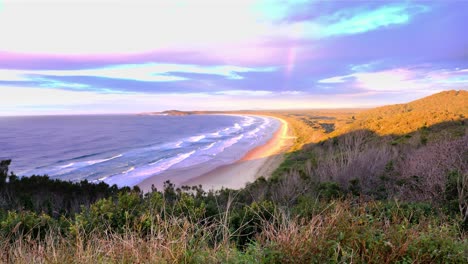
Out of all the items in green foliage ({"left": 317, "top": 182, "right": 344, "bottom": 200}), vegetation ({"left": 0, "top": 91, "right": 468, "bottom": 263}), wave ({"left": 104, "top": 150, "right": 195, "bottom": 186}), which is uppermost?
vegetation ({"left": 0, "top": 91, "right": 468, "bottom": 263})

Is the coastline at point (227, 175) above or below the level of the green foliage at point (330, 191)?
below

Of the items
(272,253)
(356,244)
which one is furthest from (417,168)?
(272,253)

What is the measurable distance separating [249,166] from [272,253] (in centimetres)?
2734

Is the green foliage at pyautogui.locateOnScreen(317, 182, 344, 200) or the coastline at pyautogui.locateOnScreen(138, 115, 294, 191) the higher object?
the green foliage at pyautogui.locateOnScreen(317, 182, 344, 200)

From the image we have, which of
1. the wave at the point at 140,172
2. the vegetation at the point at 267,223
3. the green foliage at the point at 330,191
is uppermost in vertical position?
the vegetation at the point at 267,223

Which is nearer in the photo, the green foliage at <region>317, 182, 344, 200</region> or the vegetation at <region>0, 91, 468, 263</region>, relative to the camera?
the vegetation at <region>0, 91, 468, 263</region>

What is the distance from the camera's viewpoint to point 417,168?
1028 cm

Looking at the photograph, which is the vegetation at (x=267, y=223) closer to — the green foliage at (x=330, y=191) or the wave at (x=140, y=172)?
the green foliage at (x=330, y=191)

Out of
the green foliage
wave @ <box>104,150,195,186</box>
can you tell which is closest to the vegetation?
the green foliage

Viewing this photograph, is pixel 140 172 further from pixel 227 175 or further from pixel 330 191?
pixel 330 191

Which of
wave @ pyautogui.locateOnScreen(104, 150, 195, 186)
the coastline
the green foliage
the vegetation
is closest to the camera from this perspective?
the vegetation

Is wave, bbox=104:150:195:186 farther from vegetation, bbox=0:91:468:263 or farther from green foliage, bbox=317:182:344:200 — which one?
green foliage, bbox=317:182:344:200

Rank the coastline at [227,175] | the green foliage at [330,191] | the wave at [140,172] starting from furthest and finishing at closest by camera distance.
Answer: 1. the wave at [140,172]
2. the coastline at [227,175]
3. the green foliage at [330,191]

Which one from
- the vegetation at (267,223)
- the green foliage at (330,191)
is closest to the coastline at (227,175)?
the vegetation at (267,223)
